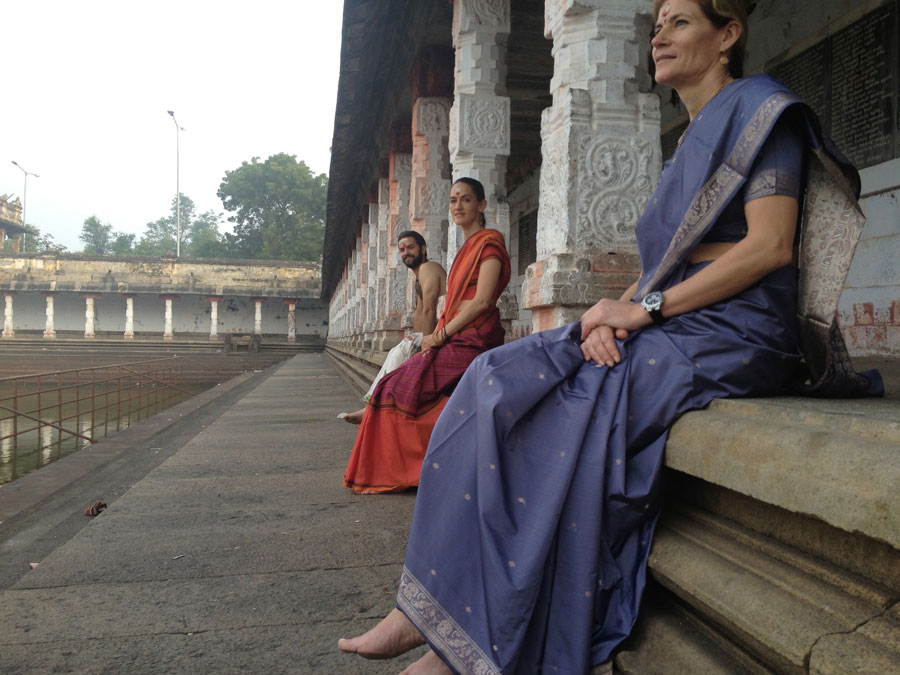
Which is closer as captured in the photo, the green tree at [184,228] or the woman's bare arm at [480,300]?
the woman's bare arm at [480,300]

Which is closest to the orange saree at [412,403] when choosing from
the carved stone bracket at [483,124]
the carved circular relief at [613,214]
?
the carved circular relief at [613,214]

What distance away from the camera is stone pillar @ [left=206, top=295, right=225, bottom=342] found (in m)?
30.8

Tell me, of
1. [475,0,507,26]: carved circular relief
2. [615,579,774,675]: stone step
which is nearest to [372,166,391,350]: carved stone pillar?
[475,0,507,26]: carved circular relief

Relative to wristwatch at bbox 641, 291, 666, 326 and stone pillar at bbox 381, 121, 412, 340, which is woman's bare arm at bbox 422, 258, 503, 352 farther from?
stone pillar at bbox 381, 121, 412, 340

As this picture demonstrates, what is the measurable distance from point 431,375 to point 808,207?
184cm

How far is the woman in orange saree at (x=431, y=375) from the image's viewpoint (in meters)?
2.95

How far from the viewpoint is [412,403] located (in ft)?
9.75

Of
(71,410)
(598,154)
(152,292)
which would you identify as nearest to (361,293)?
(71,410)

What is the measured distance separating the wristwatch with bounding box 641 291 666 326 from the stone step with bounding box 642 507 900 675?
1.27ft

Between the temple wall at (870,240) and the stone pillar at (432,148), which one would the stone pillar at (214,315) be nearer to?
the stone pillar at (432,148)

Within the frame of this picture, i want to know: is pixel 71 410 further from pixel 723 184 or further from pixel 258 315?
pixel 258 315

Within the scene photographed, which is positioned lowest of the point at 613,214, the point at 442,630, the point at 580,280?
the point at 442,630

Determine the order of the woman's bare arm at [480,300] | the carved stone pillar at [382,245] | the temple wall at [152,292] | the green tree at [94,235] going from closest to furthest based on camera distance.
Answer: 1. the woman's bare arm at [480,300]
2. the carved stone pillar at [382,245]
3. the temple wall at [152,292]
4. the green tree at [94,235]

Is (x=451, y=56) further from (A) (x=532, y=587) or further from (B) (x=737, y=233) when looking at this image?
(A) (x=532, y=587)
